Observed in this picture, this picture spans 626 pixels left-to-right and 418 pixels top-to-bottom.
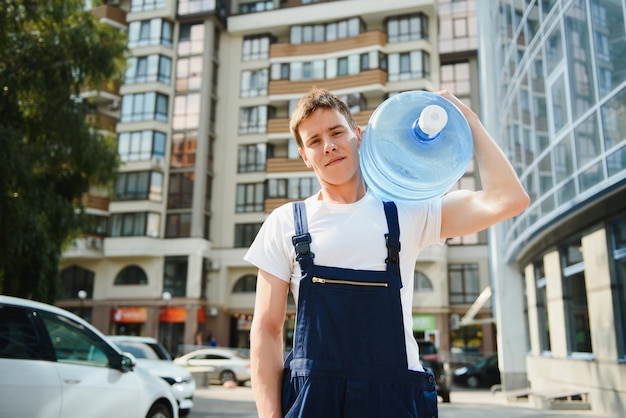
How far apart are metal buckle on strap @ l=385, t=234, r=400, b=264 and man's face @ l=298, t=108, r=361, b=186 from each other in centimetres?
30

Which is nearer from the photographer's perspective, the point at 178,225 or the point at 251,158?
the point at 178,225

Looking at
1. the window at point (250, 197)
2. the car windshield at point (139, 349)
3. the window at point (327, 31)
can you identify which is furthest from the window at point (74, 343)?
the window at point (327, 31)

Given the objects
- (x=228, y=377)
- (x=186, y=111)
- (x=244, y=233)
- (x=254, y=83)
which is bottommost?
(x=228, y=377)

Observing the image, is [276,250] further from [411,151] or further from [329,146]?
[411,151]

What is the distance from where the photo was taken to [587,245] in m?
11.6

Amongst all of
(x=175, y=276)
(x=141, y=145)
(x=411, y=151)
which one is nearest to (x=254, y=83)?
(x=141, y=145)

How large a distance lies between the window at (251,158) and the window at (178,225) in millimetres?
4650

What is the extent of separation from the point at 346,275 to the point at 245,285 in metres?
36.4

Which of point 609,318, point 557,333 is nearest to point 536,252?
point 557,333

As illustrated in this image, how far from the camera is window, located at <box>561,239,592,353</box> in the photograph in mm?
12328

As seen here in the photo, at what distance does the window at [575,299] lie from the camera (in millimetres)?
12328

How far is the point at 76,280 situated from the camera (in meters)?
38.5

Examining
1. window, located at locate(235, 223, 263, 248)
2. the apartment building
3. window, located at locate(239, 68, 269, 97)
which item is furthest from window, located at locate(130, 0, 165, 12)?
window, located at locate(235, 223, 263, 248)

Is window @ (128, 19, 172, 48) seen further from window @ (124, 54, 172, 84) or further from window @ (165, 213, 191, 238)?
window @ (165, 213, 191, 238)
